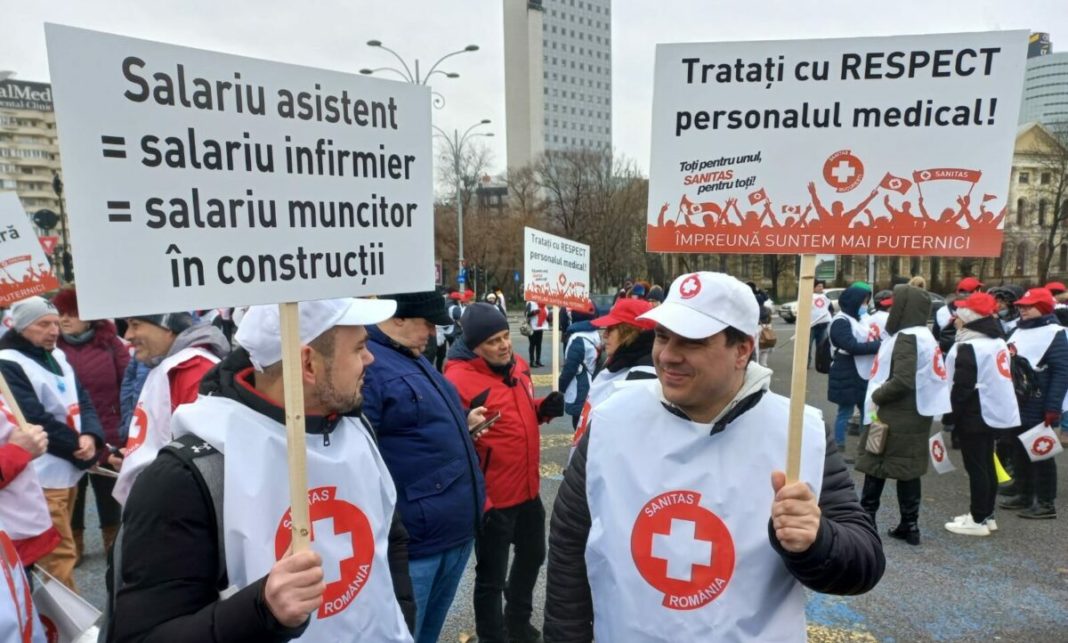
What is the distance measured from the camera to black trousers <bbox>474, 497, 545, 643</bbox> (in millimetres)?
3395

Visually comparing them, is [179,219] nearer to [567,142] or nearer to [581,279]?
[581,279]

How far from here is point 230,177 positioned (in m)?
1.49

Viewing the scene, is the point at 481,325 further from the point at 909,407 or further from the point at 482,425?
the point at 909,407

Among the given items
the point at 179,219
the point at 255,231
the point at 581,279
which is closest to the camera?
the point at 179,219

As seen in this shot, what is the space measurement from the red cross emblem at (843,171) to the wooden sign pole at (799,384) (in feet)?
0.93

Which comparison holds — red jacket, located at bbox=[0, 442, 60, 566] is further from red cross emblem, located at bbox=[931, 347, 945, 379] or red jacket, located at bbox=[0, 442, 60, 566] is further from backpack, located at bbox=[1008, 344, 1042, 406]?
backpack, located at bbox=[1008, 344, 1042, 406]

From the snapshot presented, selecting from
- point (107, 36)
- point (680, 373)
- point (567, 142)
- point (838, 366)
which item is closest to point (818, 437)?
point (680, 373)

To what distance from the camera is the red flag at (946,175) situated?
5.90 ft

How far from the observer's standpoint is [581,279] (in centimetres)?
704

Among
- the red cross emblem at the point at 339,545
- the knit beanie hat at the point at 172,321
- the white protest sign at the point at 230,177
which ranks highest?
the white protest sign at the point at 230,177

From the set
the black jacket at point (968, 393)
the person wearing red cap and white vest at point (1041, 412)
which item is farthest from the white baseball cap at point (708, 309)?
the person wearing red cap and white vest at point (1041, 412)

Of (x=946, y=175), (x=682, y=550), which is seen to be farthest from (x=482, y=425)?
(x=946, y=175)

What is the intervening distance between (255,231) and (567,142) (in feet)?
351

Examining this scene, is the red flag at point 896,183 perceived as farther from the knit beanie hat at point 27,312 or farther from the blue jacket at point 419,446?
the knit beanie hat at point 27,312
